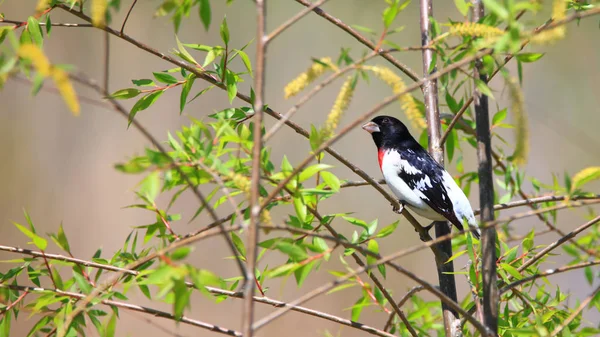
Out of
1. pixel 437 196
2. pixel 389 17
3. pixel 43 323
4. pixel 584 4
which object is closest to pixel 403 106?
pixel 389 17

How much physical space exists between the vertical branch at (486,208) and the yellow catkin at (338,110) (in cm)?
33

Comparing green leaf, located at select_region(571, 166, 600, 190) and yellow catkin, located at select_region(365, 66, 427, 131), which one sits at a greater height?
yellow catkin, located at select_region(365, 66, 427, 131)

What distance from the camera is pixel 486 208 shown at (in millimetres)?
1112

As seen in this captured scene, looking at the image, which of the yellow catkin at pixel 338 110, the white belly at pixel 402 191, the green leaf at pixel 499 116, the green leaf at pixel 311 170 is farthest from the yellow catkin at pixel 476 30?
the white belly at pixel 402 191

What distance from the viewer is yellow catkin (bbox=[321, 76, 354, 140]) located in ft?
2.98

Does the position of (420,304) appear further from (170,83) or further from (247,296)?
(247,296)

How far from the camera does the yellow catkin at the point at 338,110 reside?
0.91 meters

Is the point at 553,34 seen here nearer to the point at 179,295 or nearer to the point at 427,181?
the point at 179,295

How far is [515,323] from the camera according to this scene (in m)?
1.45

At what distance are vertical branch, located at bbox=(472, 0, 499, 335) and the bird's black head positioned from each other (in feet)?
4.79

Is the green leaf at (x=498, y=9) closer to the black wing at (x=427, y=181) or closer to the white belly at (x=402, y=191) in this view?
Answer: the black wing at (x=427, y=181)

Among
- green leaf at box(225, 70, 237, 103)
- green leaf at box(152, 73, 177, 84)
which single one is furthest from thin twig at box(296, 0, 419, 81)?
green leaf at box(152, 73, 177, 84)

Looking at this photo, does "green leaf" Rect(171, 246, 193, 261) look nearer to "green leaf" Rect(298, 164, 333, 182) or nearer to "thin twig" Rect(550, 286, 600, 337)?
"green leaf" Rect(298, 164, 333, 182)

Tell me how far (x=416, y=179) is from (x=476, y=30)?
4.55 feet
